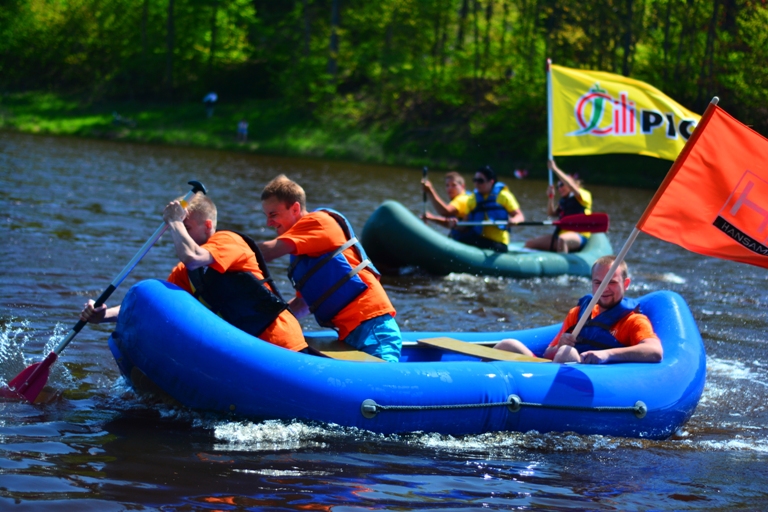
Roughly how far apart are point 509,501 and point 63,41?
130 ft

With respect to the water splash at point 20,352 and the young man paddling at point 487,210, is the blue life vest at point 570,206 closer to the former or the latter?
the young man paddling at point 487,210

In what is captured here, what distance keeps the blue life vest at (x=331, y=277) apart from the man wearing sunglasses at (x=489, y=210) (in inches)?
212

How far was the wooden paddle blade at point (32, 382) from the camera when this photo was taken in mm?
4828

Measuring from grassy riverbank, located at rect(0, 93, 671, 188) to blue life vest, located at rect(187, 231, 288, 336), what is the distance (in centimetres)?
2191

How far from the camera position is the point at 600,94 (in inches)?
384

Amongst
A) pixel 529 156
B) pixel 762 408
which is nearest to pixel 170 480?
pixel 762 408

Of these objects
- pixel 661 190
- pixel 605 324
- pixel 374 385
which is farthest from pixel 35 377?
pixel 661 190

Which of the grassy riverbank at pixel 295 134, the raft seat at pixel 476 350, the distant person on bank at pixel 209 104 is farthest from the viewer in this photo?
the distant person on bank at pixel 209 104

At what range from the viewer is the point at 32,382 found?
15.9 feet

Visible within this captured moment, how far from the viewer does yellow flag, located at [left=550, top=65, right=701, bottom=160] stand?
29.0 feet

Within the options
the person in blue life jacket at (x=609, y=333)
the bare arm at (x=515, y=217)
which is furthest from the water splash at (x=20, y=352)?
the bare arm at (x=515, y=217)

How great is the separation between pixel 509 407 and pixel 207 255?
1774 mm

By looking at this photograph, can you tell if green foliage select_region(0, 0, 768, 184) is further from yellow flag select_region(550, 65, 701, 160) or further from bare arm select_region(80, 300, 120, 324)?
bare arm select_region(80, 300, 120, 324)

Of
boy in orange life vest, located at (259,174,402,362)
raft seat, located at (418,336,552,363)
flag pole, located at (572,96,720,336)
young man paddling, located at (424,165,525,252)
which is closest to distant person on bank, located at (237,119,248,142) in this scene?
young man paddling, located at (424,165,525,252)
